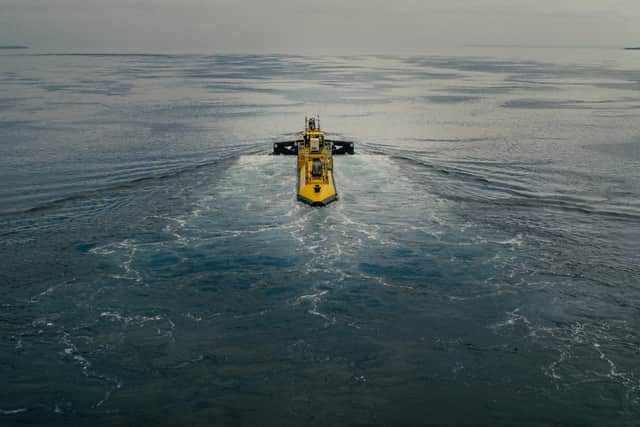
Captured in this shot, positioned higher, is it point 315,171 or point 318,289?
point 315,171

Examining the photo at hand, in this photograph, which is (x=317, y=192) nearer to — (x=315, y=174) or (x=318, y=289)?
(x=315, y=174)

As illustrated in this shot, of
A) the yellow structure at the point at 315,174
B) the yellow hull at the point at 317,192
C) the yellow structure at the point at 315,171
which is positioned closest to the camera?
the yellow hull at the point at 317,192

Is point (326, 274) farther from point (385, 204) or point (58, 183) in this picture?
point (58, 183)

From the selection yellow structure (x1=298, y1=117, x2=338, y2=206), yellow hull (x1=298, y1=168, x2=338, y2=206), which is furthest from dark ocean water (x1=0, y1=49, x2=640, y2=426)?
yellow structure (x1=298, y1=117, x2=338, y2=206)

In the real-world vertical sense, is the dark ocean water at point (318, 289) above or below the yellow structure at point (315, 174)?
below

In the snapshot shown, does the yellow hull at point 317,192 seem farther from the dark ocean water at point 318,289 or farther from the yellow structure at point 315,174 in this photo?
the dark ocean water at point 318,289

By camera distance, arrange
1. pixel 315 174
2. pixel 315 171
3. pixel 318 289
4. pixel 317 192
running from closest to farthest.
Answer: pixel 318 289, pixel 317 192, pixel 315 171, pixel 315 174

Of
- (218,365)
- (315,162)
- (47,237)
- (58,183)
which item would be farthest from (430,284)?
(58,183)

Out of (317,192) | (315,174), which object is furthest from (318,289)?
(315,174)

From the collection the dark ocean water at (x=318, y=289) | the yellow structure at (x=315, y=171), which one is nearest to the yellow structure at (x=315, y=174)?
the yellow structure at (x=315, y=171)
